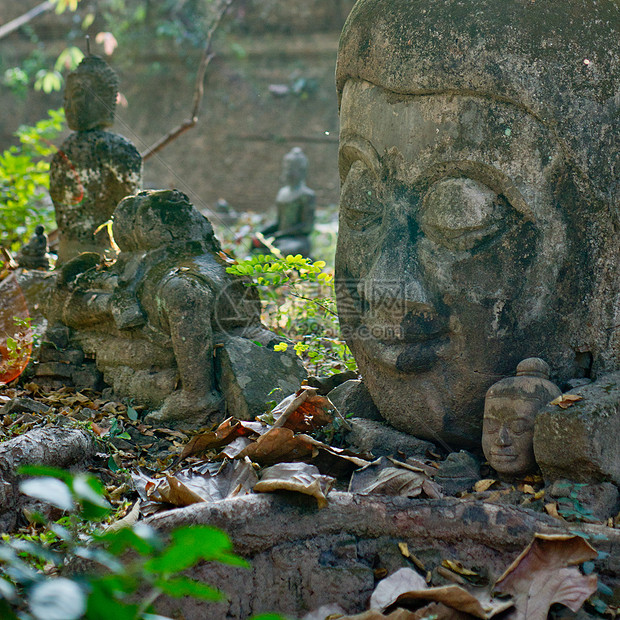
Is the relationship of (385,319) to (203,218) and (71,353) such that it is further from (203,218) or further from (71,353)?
(71,353)

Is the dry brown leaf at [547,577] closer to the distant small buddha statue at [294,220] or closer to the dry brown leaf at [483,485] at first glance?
the dry brown leaf at [483,485]

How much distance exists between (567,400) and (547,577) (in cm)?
66

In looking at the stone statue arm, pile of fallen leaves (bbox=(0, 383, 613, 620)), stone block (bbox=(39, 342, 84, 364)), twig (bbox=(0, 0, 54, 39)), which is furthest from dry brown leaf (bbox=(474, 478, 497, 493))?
twig (bbox=(0, 0, 54, 39))

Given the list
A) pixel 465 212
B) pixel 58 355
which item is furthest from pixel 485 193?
pixel 58 355

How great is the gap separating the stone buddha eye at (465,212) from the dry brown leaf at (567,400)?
0.63m

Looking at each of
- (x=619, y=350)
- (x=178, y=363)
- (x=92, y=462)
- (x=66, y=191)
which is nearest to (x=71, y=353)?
(x=178, y=363)

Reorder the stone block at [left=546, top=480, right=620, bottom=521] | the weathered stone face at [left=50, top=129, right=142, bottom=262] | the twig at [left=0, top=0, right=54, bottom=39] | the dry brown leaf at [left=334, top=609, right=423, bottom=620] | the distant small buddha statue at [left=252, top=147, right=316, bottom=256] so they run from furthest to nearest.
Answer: the distant small buddha statue at [left=252, top=147, right=316, bottom=256] → the twig at [left=0, top=0, right=54, bottom=39] → the weathered stone face at [left=50, top=129, right=142, bottom=262] → the stone block at [left=546, top=480, right=620, bottom=521] → the dry brown leaf at [left=334, top=609, right=423, bottom=620]

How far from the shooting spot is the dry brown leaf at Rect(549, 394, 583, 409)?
2322 millimetres

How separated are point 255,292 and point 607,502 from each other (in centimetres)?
217

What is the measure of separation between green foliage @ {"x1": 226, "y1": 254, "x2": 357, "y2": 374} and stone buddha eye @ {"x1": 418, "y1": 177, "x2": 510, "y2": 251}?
0.93 meters

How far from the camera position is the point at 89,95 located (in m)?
5.39

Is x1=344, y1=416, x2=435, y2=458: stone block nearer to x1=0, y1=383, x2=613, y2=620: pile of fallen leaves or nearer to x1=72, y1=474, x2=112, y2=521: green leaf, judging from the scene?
x1=0, y1=383, x2=613, y2=620: pile of fallen leaves

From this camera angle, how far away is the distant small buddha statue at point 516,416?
8.00 ft

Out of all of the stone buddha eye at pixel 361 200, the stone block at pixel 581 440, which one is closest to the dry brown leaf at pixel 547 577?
the stone block at pixel 581 440
